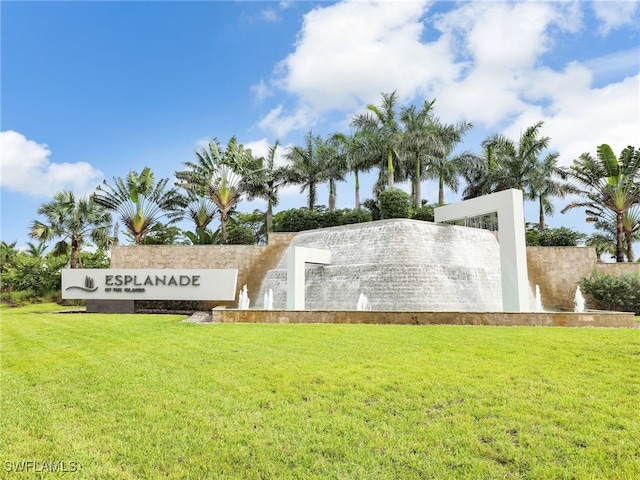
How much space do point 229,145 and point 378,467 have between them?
33295 millimetres

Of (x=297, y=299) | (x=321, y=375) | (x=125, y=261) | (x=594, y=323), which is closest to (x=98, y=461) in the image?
(x=321, y=375)

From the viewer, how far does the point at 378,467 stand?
11.6 feet

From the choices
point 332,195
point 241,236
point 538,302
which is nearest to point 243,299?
point 241,236

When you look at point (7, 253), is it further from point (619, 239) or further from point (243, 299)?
point (619, 239)

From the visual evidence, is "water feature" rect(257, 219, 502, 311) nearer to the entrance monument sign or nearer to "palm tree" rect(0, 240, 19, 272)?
the entrance monument sign

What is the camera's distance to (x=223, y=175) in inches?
1298

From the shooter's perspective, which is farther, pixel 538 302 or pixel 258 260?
pixel 258 260

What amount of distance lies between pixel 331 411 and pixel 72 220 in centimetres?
3190

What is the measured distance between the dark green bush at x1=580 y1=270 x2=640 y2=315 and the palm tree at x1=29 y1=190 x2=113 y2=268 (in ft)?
105

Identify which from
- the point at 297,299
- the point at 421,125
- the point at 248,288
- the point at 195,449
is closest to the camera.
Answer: the point at 195,449

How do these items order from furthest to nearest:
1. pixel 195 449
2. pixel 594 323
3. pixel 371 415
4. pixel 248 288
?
pixel 248 288, pixel 594 323, pixel 371 415, pixel 195 449

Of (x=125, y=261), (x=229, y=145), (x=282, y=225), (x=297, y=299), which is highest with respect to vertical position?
(x=229, y=145)

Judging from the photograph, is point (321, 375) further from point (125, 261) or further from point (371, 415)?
point (125, 261)

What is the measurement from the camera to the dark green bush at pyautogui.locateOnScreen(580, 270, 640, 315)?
67.9 feet
